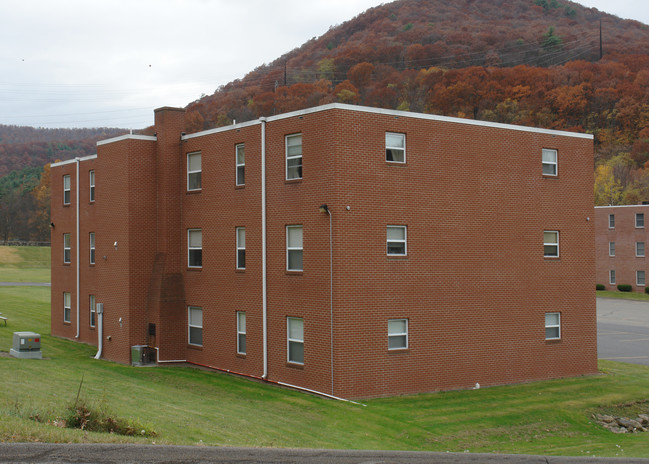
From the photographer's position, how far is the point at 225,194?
29031 millimetres

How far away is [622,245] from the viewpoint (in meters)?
75.8

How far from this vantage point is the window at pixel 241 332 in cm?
2809

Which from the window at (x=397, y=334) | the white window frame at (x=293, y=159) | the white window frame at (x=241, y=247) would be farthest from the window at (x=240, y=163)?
the window at (x=397, y=334)

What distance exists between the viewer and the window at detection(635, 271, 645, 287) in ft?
246

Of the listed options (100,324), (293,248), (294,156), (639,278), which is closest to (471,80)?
(639,278)

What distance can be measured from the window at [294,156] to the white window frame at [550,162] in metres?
10.8

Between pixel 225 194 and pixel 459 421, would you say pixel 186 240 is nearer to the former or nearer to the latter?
pixel 225 194

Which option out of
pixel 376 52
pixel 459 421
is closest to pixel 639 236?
pixel 459 421

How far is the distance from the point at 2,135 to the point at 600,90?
15086 cm

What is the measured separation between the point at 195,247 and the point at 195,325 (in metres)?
3.38

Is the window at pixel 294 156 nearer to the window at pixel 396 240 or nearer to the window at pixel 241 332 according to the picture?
the window at pixel 396 240

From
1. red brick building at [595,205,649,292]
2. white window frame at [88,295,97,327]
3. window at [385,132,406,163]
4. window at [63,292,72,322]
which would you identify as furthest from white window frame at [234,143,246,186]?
red brick building at [595,205,649,292]

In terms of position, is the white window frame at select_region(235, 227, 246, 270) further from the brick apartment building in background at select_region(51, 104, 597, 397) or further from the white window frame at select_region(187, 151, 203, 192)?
the white window frame at select_region(187, 151, 203, 192)

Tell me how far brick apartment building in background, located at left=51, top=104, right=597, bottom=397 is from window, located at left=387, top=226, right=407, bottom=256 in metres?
0.12
